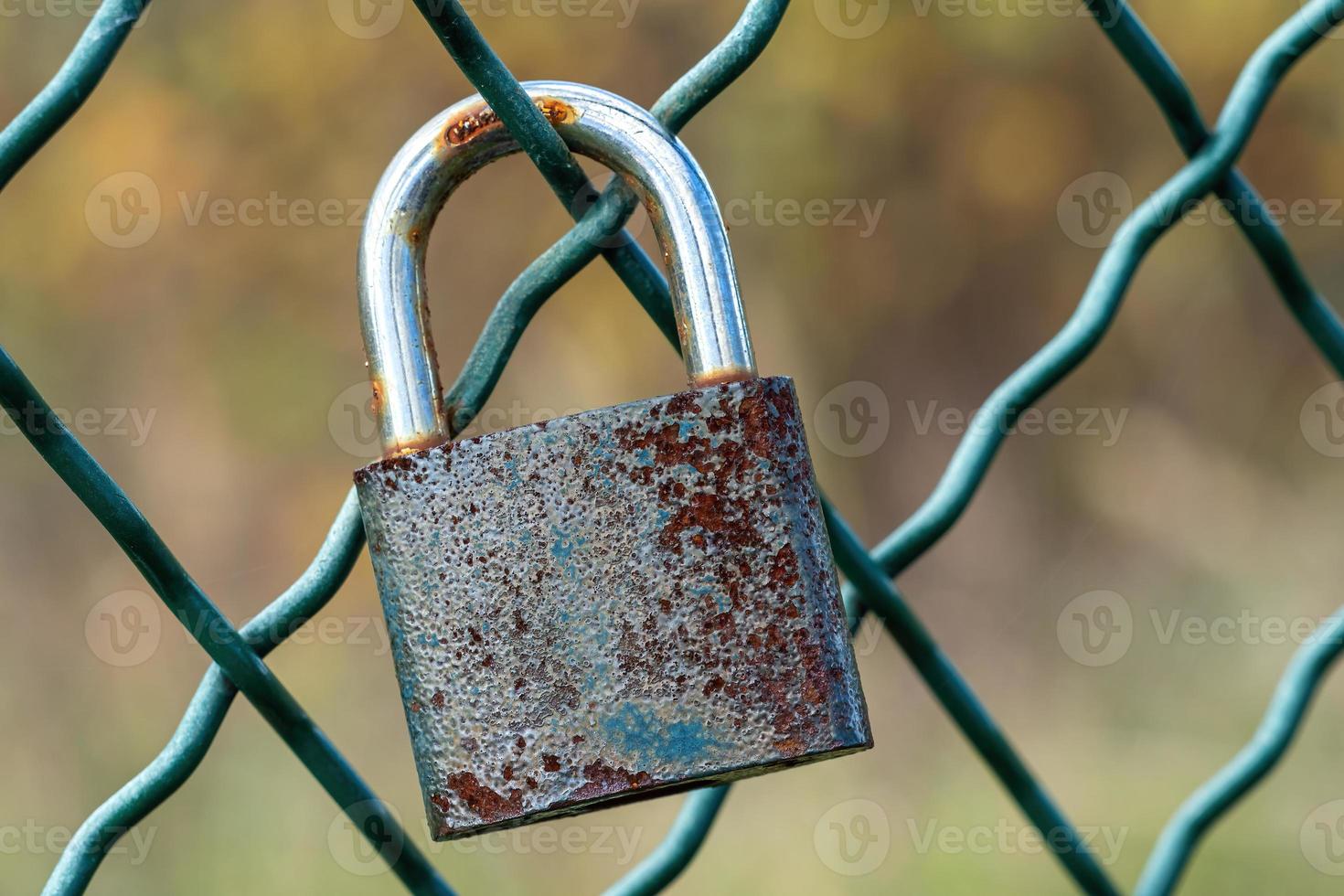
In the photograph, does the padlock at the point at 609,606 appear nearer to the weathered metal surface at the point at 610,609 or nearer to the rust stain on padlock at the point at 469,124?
the weathered metal surface at the point at 610,609

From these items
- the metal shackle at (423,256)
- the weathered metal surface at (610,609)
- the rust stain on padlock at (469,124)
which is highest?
the rust stain on padlock at (469,124)

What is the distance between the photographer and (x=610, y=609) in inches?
18.3

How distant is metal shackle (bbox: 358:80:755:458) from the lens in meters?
0.50

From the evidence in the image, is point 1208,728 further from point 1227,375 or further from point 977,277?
point 977,277

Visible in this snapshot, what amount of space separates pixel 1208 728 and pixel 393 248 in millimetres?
2258

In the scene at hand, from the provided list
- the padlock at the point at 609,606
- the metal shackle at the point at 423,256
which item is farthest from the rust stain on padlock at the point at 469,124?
the padlock at the point at 609,606

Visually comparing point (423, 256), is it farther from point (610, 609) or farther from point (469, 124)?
point (610, 609)

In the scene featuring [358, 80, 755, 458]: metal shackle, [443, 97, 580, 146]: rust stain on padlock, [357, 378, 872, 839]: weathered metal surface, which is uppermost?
[443, 97, 580, 146]: rust stain on padlock

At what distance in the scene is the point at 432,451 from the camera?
47 cm

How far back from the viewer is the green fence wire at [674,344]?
50cm

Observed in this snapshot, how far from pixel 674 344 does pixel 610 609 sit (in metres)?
0.14

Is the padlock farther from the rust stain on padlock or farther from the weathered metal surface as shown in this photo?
the rust stain on padlock

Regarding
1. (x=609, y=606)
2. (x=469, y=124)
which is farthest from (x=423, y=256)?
(x=609, y=606)

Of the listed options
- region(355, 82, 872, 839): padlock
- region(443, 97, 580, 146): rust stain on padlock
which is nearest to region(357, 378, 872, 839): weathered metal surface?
region(355, 82, 872, 839): padlock
